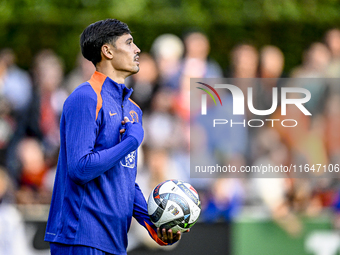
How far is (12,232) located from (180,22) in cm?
548

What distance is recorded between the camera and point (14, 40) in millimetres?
10680

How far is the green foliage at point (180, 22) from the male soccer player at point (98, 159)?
6567 millimetres

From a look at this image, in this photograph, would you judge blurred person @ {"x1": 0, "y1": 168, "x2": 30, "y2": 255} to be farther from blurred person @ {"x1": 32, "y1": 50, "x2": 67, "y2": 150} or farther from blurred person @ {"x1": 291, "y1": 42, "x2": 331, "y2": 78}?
blurred person @ {"x1": 291, "y1": 42, "x2": 331, "y2": 78}

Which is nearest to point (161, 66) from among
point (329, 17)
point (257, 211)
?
point (257, 211)

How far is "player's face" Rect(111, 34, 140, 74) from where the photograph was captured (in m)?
3.78

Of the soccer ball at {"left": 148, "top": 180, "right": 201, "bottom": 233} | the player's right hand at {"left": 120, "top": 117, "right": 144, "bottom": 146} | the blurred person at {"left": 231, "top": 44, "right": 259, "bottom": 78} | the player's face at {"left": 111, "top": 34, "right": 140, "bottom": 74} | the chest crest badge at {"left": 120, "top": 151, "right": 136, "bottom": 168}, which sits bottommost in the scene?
the soccer ball at {"left": 148, "top": 180, "right": 201, "bottom": 233}

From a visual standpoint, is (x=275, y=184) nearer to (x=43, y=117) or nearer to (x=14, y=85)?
(x=43, y=117)

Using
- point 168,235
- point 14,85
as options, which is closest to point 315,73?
point 14,85

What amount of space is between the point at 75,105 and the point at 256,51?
21.8 ft

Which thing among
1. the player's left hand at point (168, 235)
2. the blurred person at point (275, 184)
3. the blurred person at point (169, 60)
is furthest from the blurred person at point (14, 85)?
the player's left hand at point (168, 235)

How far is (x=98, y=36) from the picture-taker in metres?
3.74

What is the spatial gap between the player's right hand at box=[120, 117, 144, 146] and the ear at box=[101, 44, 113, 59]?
486 mm

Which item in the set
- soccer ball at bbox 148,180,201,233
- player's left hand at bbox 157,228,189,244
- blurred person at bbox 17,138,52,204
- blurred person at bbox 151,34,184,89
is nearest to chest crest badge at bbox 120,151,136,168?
soccer ball at bbox 148,180,201,233

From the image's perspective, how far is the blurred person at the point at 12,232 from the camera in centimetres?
744
